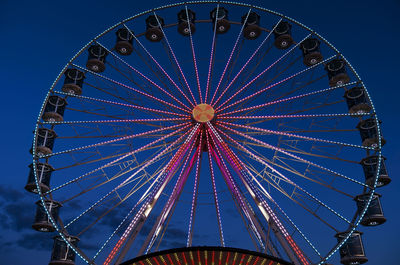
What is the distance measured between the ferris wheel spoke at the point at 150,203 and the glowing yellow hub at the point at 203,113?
0.41 meters

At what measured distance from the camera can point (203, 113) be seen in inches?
736

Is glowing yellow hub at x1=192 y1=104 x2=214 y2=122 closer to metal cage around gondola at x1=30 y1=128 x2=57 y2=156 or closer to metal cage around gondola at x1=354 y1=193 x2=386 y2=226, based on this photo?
metal cage around gondola at x1=30 y1=128 x2=57 y2=156

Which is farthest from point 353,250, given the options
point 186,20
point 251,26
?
point 186,20

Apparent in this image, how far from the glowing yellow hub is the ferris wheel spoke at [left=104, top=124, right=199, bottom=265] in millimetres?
411

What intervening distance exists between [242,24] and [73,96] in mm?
9868

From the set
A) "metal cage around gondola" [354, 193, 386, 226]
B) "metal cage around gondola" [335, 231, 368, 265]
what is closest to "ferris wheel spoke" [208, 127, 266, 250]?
"metal cage around gondola" [335, 231, 368, 265]

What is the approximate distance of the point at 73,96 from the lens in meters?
19.5

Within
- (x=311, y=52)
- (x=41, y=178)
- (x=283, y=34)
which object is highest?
(x=283, y=34)

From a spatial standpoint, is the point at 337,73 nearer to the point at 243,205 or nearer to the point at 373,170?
the point at 373,170

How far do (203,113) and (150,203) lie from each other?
490 cm

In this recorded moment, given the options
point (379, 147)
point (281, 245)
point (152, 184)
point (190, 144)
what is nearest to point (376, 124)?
point (379, 147)

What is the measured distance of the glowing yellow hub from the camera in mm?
18500

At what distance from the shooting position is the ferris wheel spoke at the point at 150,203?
15.3 meters

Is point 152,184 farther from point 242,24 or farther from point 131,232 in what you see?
point 242,24
